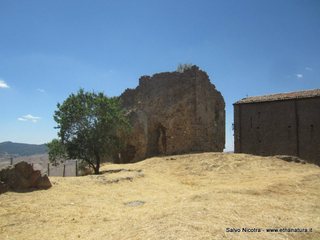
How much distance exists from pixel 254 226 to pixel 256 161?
38.9ft

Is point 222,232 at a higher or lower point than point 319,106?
lower

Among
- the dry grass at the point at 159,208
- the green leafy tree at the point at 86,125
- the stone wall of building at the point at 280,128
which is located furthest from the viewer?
the stone wall of building at the point at 280,128

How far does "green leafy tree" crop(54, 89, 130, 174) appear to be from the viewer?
1898 centimetres

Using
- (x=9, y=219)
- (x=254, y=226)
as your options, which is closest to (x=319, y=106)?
(x=254, y=226)

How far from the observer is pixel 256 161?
18.8 meters

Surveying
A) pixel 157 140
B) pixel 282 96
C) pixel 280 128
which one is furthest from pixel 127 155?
pixel 282 96

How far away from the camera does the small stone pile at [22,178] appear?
36.1 ft

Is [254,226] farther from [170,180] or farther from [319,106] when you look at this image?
[319,106]

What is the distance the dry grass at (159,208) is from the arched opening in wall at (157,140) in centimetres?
1100

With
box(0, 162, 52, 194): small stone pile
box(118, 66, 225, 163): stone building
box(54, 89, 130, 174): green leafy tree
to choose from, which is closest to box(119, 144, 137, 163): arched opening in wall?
box(118, 66, 225, 163): stone building

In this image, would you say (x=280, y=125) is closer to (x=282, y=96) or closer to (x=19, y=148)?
(x=282, y=96)

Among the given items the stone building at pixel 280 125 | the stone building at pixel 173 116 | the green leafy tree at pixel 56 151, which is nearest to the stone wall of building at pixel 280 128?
the stone building at pixel 280 125

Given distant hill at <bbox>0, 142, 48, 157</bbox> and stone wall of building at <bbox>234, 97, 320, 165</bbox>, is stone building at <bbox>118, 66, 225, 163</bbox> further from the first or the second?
distant hill at <bbox>0, 142, 48, 157</bbox>

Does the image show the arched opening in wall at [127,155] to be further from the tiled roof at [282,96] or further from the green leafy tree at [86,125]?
the tiled roof at [282,96]
